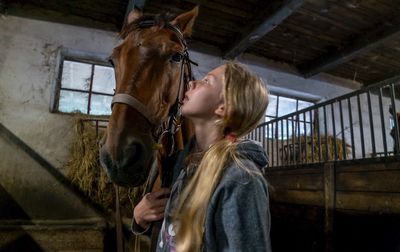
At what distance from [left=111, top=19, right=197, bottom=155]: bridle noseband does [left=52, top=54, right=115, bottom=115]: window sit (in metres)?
2.12

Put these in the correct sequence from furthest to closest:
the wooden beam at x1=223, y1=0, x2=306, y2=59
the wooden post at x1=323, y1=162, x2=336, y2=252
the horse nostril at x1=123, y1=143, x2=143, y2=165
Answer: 1. the wooden beam at x1=223, y1=0, x2=306, y2=59
2. the wooden post at x1=323, y1=162, x2=336, y2=252
3. the horse nostril at x1=123, y1=143, x2=143, y2=165

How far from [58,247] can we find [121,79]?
214 cm

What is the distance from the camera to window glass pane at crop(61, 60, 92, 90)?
9.80ft

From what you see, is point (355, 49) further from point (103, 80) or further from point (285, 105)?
point (103, 80)

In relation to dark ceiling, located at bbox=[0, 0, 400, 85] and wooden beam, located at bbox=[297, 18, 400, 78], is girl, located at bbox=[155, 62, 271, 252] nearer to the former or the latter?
dark ceiling, located at bbox=[0, 0, 400, 85]

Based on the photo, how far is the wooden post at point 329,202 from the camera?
1.65 meters

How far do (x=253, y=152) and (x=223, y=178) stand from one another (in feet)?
0.40

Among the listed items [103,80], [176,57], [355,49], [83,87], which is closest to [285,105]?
[355,49]

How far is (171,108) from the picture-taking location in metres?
1.03

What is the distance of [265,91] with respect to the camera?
777 millimetres

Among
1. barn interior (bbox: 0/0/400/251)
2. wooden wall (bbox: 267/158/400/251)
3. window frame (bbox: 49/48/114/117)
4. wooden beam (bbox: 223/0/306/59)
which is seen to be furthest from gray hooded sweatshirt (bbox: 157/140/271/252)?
window frame (bbox: 49/48/114/117)

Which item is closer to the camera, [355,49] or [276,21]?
[276,21]

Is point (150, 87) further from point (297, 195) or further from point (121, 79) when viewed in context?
point (297, 195)

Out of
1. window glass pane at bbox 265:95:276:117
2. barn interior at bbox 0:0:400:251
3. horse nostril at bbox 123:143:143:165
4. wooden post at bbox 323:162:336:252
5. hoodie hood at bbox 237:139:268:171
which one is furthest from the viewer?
window glass pane at bbox 265:95:276:117
